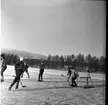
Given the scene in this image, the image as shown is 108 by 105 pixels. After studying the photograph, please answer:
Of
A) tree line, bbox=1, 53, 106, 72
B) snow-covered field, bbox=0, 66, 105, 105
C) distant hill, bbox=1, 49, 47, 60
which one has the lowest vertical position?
snow-covered field, bbox=0, 66, 105, 105

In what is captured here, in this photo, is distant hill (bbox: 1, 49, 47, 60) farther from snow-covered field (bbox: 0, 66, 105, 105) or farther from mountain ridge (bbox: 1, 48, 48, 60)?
snow-covered field (bbox: 0, 66, 105, 105)

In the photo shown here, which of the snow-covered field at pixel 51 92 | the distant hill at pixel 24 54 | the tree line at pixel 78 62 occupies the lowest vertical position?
the snow-covered field at pixel 51 92

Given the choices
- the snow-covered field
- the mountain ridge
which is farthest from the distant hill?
the snow-covered field

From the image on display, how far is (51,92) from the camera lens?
1667mm

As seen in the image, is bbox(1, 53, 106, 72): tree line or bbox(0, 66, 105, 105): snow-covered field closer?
bbox(0, 66, 105, 105): snow-covered field

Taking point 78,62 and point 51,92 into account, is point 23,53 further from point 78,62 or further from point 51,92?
point 78,62

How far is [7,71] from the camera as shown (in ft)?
5.23

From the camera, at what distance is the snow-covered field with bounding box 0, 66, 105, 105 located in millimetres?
1549

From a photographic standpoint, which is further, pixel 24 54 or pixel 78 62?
pixel 78 62

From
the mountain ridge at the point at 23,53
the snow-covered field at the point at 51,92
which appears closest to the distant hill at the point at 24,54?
the mountain ridge at the point at 23,53

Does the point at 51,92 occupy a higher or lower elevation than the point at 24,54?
lower

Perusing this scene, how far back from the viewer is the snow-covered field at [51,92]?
155 cm

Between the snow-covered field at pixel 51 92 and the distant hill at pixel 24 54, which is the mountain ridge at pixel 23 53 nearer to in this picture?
the distant hill at pixel 24 54

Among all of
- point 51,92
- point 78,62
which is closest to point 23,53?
point 51,92
